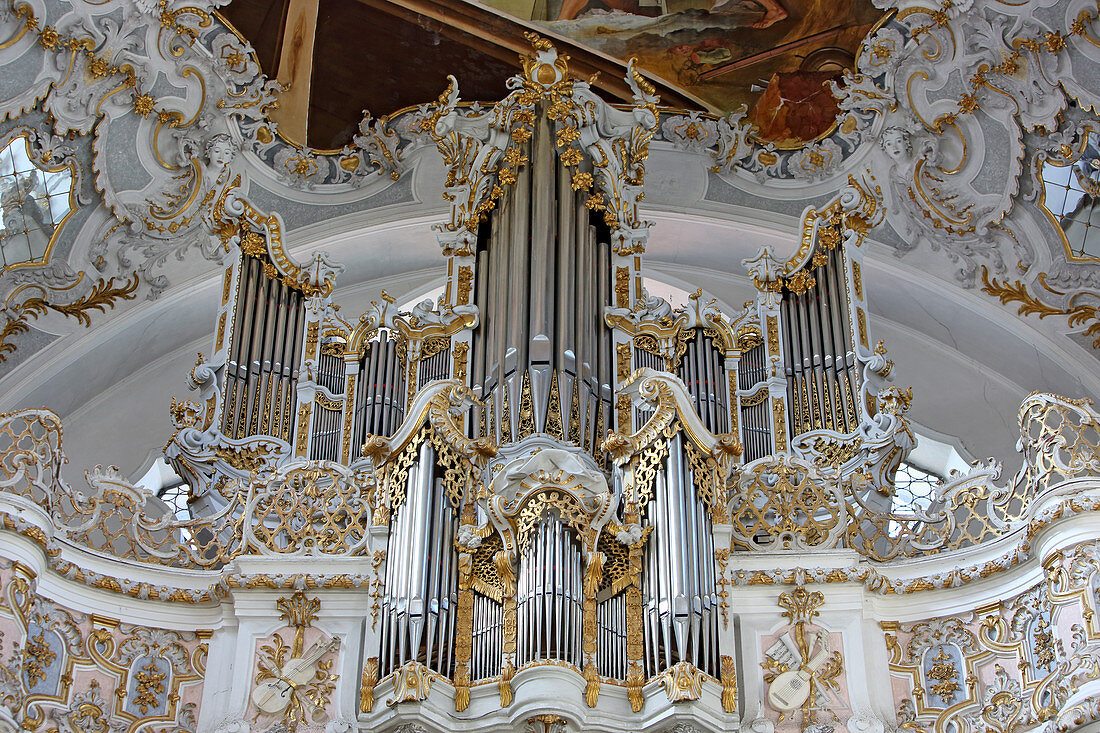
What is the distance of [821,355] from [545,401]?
358 cm

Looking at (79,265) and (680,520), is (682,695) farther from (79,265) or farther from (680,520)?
(79,265)

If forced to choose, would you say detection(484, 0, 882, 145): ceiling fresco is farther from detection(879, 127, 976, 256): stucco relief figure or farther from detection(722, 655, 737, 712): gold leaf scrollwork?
detection(722, 655, 737, 712): gold leaf scrollwork

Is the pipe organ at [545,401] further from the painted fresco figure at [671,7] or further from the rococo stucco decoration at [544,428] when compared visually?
the painted fresco figure at [671,7]

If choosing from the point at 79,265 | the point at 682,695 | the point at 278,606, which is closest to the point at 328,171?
the point at 79,265

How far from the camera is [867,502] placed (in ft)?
40.0

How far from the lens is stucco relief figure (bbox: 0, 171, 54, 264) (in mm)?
14312

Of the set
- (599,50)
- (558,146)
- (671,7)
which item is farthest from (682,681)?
(671,7)

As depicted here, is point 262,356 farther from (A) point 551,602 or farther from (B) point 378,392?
(A) point 551,602

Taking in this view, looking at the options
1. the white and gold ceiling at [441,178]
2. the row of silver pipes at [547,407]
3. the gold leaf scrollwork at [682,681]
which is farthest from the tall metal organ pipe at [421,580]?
the white and gold ceiling at [441,178]

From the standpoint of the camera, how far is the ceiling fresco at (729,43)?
15922 mm

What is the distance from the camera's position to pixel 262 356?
13680 millimetres

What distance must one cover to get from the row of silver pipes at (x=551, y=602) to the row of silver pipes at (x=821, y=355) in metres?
3.67

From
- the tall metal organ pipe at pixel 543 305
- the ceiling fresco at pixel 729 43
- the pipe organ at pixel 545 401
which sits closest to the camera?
the pipe organ at pixel 545 401

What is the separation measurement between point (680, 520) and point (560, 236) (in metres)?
3.60
